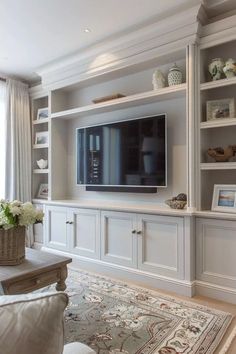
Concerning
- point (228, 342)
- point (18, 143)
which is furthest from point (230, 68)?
point (18, 143)

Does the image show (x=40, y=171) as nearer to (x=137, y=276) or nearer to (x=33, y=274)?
(x=137, y=276)

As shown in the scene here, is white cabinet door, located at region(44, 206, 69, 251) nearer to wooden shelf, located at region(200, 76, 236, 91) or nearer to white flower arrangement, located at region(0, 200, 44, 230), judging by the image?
white flower arrangement, located at region(0, 200, 44, 230)

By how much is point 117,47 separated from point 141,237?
2149mm

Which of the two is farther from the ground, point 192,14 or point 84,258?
point 192,14

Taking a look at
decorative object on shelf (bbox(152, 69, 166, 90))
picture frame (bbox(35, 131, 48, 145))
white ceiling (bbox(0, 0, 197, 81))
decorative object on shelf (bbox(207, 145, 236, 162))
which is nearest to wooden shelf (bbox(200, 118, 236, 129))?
decorative object on shelf (bbox(207, 145, 236, 162))

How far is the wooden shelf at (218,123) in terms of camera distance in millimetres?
2575

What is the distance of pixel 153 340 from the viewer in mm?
1970

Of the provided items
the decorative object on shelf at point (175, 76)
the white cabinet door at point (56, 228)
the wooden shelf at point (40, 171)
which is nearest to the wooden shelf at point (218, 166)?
the decorative object on shelf at point (175, 76)

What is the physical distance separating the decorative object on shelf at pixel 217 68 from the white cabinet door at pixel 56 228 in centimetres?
241

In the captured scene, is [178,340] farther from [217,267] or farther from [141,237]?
[141,237]

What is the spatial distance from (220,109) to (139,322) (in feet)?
6.65

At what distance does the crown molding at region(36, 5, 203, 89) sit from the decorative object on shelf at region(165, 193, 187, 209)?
1.48 meters

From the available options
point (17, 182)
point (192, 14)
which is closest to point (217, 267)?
point (192, 14)

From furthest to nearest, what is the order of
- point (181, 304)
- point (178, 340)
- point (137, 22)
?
point (137, 22)
point (181, 304)
point (178, 340)
